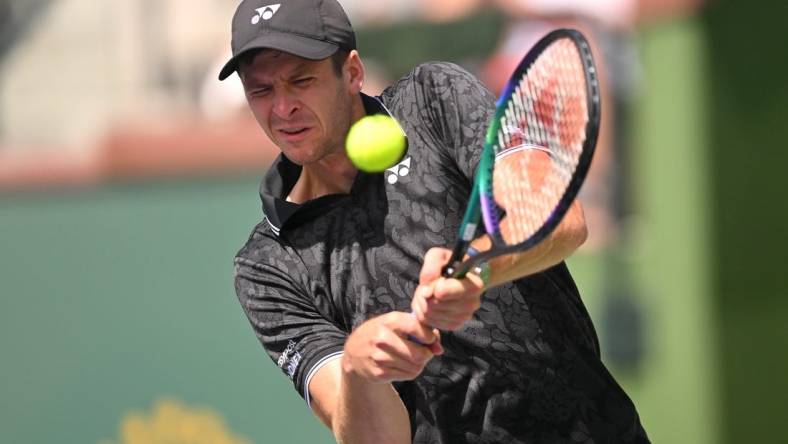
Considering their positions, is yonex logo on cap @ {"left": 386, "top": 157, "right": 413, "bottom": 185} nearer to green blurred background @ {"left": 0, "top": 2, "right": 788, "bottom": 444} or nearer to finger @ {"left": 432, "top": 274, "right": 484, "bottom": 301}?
finger @ {"left": 432, "top": 274, "right": 484, "bottom": 301}

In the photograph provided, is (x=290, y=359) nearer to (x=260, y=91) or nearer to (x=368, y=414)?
(x=368, y=414)

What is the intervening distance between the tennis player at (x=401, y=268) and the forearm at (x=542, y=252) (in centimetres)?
26

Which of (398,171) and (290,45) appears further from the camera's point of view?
(398,171)

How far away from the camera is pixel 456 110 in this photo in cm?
309

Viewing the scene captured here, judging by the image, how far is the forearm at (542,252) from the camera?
267 cm

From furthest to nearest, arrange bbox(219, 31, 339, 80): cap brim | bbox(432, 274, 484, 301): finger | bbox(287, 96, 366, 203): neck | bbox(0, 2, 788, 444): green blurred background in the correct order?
bbox(0, 2, 788, 444): green blurred background < bbox(287, 96, 366, 203): neck < bbox(219, 31, 339, 80): cap brim < bbox(432, 274, 484, 301): finger

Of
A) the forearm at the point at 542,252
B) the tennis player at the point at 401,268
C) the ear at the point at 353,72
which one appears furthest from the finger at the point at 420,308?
the ear at the point at 353,72

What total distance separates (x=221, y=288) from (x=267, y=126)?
3928 millimetres

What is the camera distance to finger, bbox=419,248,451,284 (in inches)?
101

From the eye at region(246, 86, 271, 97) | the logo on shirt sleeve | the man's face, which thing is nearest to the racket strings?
the man's face

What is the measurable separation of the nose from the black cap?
106mm

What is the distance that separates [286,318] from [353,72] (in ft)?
1.87

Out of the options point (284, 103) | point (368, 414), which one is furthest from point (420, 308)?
point (284, 103)

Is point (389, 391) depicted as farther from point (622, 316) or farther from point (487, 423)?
point (622, 316)
